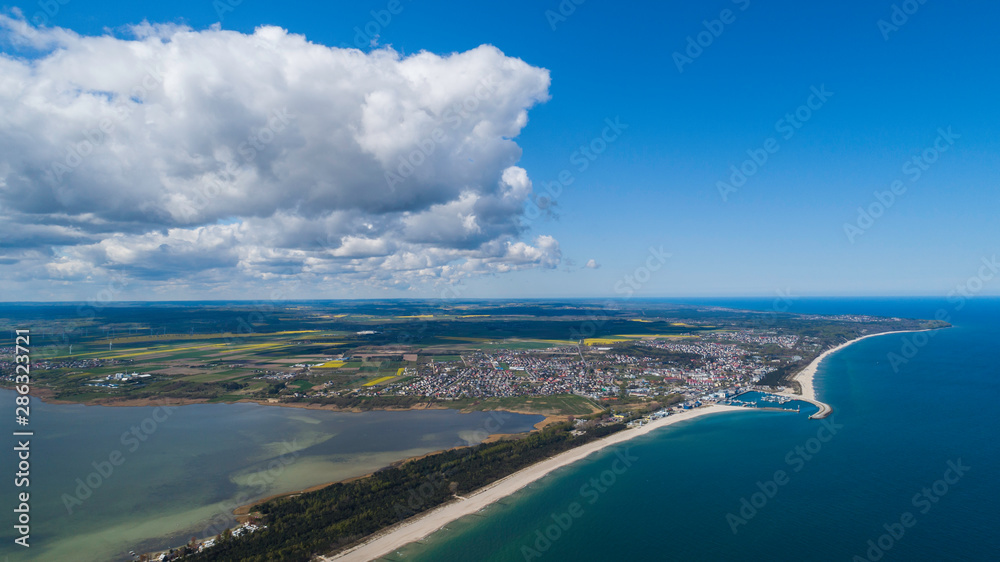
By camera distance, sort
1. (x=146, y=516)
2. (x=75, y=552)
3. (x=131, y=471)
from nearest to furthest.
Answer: (x=75, y=552) → (x=146, y=516) → (x=131, y=471)

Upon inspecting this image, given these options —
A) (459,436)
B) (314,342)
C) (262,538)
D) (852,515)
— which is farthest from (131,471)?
(314,342)

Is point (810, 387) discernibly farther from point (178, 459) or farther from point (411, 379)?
point (178, 459)

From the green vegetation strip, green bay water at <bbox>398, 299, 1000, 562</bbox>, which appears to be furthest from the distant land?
green bay water at <bbox>398, 299, 1000, 562</bbox>

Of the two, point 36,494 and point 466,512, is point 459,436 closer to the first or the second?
point 466,512

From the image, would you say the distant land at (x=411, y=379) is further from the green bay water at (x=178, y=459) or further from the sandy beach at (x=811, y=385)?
the green bay water at (x=178, y=459)

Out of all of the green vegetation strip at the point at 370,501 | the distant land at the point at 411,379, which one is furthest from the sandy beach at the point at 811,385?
the green vegetation strip at the point at 370,501

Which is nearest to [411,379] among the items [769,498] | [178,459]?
[178,459]
